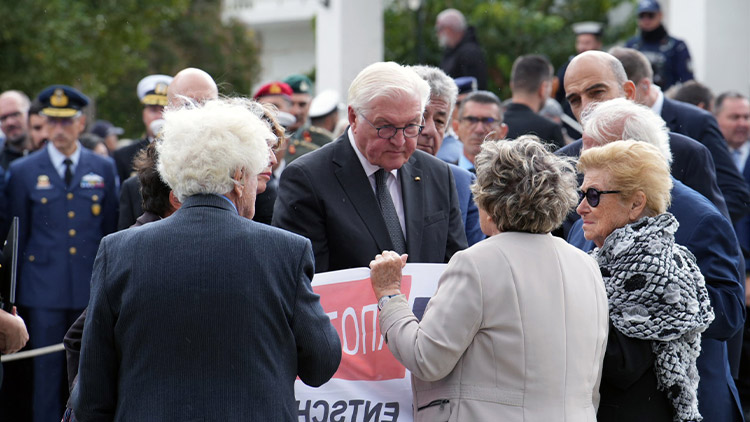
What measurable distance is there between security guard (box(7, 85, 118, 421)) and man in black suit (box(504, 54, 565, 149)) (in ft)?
11.5

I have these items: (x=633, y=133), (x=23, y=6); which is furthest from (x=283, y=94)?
(x=23, y=6)

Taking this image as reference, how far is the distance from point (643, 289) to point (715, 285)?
0.69m

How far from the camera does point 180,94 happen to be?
5.80m

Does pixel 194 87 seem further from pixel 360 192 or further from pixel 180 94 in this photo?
pixel 360 192

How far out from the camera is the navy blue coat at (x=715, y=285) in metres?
4.47

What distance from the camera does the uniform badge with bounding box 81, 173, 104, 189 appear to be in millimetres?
8312

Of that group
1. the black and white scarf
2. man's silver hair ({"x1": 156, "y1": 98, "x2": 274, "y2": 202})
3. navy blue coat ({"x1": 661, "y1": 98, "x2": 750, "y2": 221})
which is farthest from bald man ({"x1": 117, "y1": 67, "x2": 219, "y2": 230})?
navy blue coat ({"x1": 661, "y1": 98, "x2": 750, "y2": 221})

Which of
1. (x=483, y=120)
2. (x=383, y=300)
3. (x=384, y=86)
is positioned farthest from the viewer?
(x=483, y=120)

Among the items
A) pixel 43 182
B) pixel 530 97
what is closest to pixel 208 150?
pixel 43 182

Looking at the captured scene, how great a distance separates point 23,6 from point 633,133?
16.4 m

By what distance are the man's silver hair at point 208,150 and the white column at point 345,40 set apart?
1178cm

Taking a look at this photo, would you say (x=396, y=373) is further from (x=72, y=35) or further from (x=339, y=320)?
(x=72, y=35)

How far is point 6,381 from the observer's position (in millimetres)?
8273

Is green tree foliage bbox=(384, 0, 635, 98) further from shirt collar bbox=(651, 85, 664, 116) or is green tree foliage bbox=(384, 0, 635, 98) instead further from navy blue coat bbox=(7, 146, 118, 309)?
shirt collar bbox=(651, 85, 664, 116)
